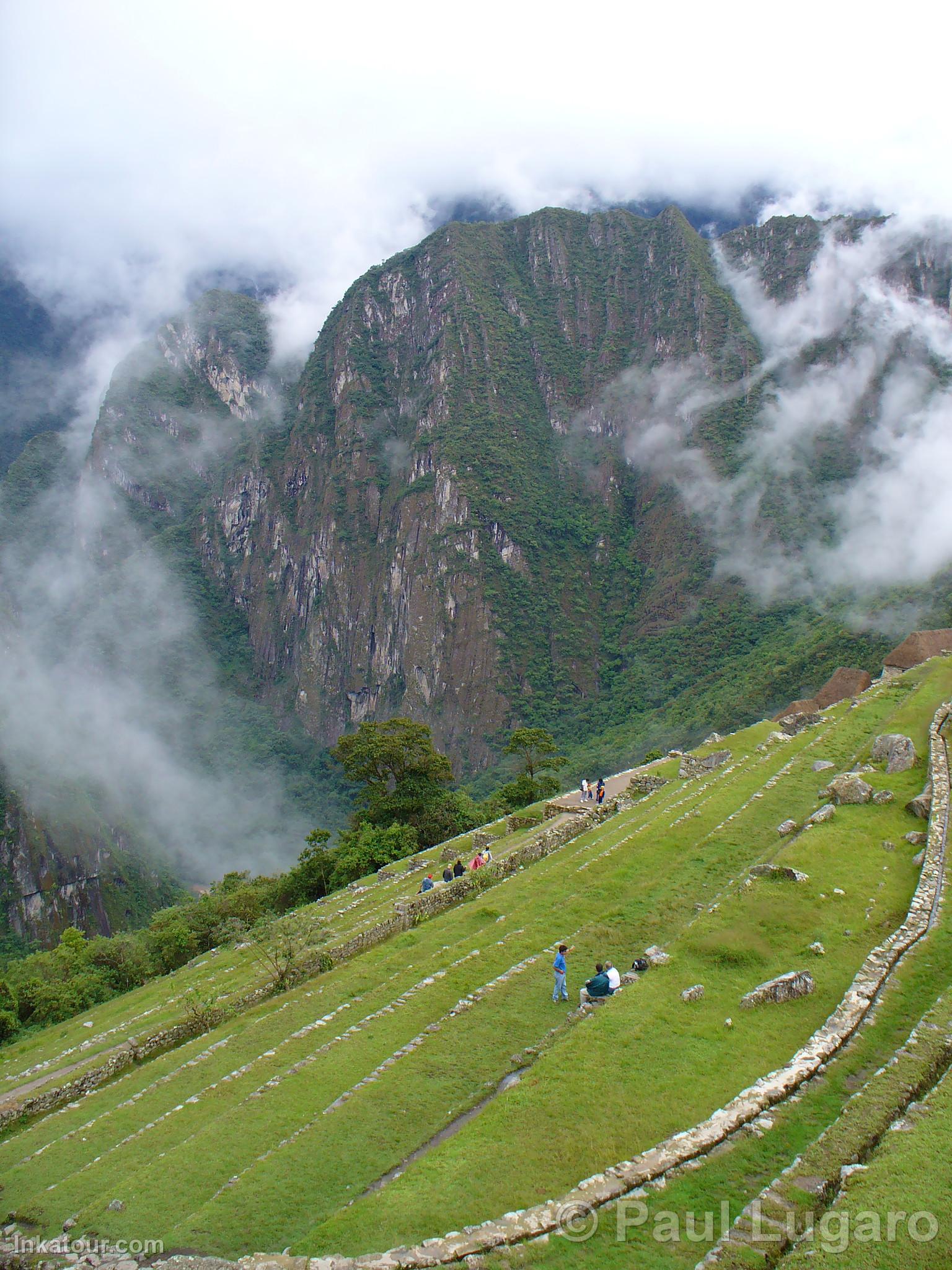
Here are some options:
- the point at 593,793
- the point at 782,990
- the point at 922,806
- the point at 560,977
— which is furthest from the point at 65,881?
the point at 782,990

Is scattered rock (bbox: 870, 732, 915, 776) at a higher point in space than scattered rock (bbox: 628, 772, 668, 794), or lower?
higher

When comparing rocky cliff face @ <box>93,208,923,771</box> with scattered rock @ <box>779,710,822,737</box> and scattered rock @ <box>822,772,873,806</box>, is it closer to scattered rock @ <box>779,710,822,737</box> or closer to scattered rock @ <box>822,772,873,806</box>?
scattered rock @ <box>779,710,822,737</box>

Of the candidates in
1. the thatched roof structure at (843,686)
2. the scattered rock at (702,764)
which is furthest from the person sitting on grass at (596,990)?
the thatched roof structure at (843,686)

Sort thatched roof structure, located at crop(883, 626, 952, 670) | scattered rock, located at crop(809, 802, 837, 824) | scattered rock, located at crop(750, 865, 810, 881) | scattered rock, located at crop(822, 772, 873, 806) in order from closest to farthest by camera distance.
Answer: scattered rock, located at crop(750, 865, 810, 881) → scattered rock, located at crop(809, 802, 837, 824) → scattered rock, located at crop(822, 772, 873, 806) → thatched roof structure, located at crop(883, 626, 952, 670)

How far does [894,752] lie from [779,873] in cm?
893

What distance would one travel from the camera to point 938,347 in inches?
5541

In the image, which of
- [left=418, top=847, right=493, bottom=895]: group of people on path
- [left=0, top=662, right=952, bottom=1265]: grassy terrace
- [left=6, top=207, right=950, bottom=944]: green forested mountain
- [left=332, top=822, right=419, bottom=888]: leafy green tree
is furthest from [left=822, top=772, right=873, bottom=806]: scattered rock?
[left=6, top=207, right=950, bottom=944]: green forested mountain

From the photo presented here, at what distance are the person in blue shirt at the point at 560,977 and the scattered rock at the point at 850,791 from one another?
10.2 meters

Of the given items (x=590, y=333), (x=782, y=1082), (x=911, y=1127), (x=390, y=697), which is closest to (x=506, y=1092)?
(x=782, y=1082)

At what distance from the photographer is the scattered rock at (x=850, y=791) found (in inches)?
807

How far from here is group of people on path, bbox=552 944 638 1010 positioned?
44.1 ft

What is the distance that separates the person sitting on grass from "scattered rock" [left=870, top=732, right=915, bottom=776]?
13116 mm

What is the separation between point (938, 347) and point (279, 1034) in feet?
546

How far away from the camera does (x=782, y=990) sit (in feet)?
40.6
